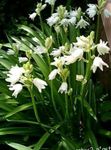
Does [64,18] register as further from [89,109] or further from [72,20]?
[89,109]

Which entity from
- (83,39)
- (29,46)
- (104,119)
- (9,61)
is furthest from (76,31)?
(83,39)

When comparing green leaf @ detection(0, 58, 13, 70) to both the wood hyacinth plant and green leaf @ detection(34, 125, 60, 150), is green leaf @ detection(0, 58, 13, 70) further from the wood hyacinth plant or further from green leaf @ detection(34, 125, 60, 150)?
green leaf @ detection(34, 125, 60, 150)

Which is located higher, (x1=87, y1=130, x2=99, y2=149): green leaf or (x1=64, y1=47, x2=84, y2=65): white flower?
(x1=64, y1=47, x2=84, y2=65): white flower

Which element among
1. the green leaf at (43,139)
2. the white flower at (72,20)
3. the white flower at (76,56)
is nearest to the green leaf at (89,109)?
the green leaf at (43,139)

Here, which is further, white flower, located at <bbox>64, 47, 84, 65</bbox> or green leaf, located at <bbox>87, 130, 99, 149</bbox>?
green leaf, located at <bbox>87, 130, 99, 149</bbox>

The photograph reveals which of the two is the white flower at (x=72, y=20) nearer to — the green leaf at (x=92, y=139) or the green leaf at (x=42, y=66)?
the green leaf at (x=42, y=66)

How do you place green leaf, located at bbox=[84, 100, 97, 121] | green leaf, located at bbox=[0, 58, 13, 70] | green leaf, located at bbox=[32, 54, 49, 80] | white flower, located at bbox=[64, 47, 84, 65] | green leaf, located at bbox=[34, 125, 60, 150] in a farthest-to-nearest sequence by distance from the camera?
green leaf, located at bbox=[0, 58, 13, 70]
green leaf, located at bbox=[32, 54, 49, 80]
green leaf, located at bbox=[84, 100, 97, 121]
green leaf, located at bbox=[34, 125, 60, 150]
white flower, located at bbox=[64, 47, 84, 65]

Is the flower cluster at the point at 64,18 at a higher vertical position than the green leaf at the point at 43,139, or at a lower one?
higher

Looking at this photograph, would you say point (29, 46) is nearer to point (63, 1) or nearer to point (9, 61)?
point (9, 61)

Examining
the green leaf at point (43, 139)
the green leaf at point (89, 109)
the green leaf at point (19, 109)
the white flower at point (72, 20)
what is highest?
the white flower at point (72, 20)

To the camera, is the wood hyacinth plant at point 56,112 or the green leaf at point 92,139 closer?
the green leaf at point 92,139

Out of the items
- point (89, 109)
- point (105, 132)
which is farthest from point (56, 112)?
point (105, 132)

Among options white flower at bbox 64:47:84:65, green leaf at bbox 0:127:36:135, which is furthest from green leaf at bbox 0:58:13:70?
white flower at bbox 64:47:84:65
